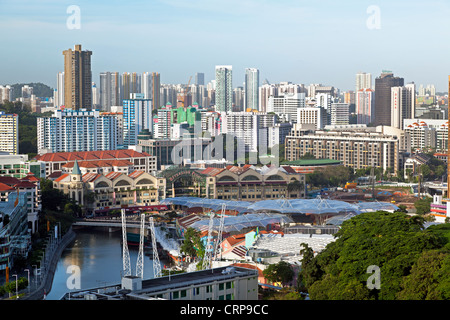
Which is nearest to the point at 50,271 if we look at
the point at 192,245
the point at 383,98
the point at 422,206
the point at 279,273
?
the point at 192,245

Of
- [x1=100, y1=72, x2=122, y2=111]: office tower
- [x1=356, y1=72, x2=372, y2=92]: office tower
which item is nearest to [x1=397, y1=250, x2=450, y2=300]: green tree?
[x1=100, y1=72, x2=122, y2=111]: office tower

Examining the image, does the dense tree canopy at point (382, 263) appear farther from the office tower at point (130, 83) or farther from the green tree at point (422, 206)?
the office tower at point (130, 83)

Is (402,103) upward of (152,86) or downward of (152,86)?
downward

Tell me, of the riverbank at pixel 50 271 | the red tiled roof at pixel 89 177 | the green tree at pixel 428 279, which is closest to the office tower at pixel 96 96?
the red tiled roof at pixel 89 177

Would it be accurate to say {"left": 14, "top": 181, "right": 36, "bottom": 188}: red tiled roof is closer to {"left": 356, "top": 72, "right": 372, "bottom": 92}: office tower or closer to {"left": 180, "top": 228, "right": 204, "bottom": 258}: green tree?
{"left": 180, "top": 228, "right": 204, "bottom": 258}: green tree

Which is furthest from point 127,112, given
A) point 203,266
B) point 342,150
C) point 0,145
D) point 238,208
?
point 203,266

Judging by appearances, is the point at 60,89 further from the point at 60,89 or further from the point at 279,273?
the point at 279,273
